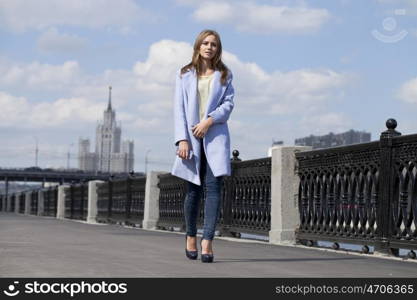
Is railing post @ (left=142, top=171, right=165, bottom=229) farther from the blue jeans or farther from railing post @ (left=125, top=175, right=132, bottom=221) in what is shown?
the blue jeans

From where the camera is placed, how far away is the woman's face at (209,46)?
267 inches

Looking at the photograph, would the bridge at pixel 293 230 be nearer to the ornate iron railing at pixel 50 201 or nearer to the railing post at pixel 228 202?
the railing post at pixel 228 202

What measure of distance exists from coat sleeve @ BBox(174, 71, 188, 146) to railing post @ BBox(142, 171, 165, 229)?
12.4 m

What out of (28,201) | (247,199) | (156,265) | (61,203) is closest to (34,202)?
(28,201)

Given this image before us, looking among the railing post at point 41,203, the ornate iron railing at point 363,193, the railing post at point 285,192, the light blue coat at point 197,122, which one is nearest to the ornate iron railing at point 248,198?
the railing post at point 285,192

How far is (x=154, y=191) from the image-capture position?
63.4 ft

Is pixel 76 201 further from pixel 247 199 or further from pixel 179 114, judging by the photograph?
pixel 179 114

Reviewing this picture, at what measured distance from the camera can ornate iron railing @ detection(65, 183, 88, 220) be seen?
30.6m

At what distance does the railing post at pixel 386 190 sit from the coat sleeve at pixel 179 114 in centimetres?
301

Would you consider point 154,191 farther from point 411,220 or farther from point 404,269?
point 404,269

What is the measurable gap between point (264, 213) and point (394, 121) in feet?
12.3

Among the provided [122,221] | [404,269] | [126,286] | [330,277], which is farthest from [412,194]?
[122,221]

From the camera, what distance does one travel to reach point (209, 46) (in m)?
6.79

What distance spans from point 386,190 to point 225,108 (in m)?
2.95
